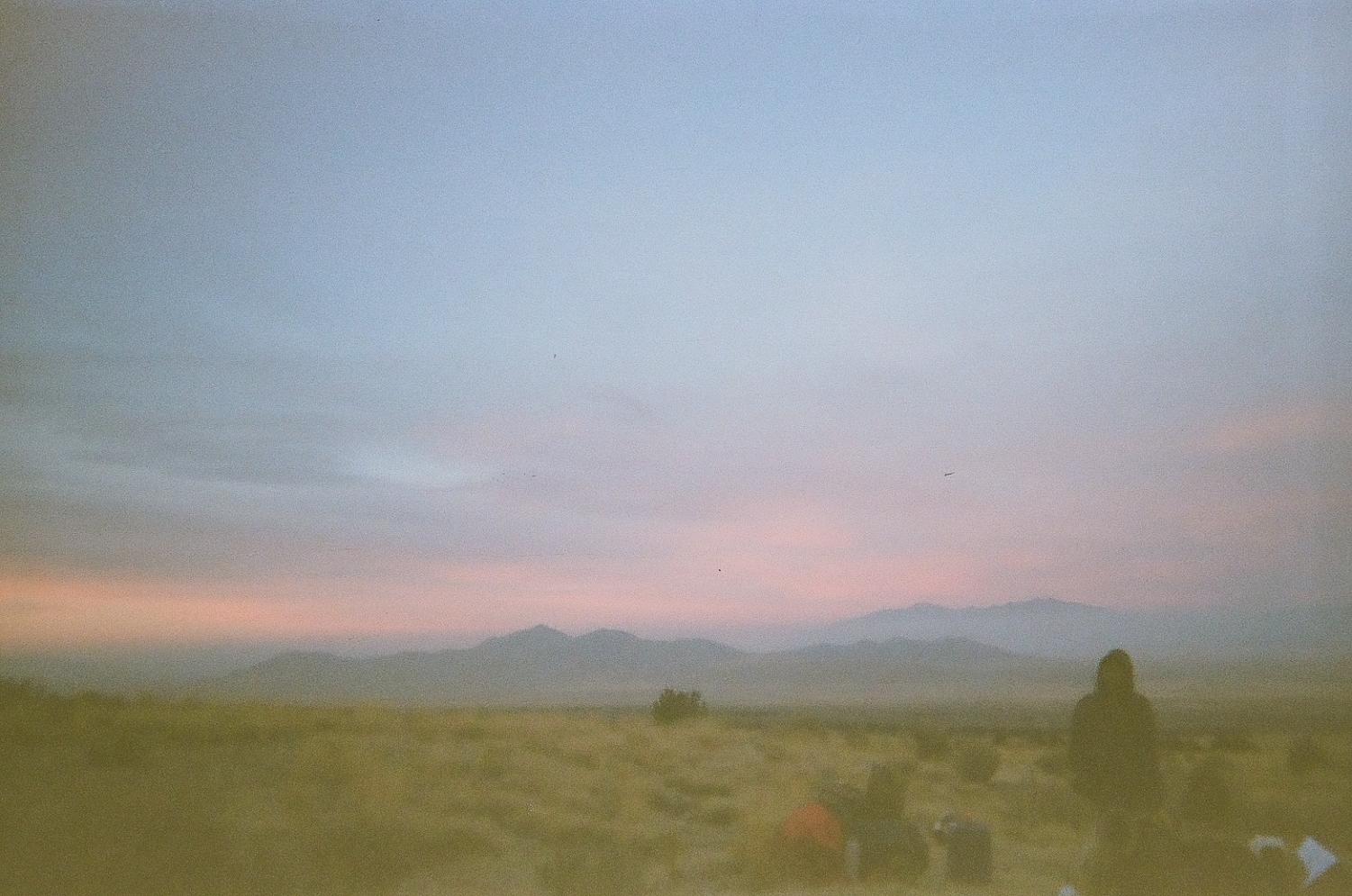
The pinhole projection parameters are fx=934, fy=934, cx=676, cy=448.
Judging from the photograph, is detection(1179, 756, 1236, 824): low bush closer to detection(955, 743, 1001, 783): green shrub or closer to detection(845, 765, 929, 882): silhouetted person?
detection(955, 743, 1001, 783): green shrub

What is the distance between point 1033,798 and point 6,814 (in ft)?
22.4

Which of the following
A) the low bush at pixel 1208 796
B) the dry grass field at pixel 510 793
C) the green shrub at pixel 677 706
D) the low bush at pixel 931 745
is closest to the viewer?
the dry grass field at pixel 510 793

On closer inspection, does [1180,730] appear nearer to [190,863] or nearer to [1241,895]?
[1241,895]

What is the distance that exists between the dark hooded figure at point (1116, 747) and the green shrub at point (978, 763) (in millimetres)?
591

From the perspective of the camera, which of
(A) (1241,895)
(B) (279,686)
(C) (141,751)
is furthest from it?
(B) (279,686)

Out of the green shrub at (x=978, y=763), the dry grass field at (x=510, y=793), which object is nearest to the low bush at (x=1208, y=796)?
the dry grass field at (x=510, y=793)

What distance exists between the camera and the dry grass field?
586 centimetres

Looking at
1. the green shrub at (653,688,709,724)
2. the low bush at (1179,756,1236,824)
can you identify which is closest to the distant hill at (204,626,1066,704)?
the green shrub at (653,688,709,724)

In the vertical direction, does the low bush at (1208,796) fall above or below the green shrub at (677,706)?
below

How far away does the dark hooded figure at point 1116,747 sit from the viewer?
5.97m

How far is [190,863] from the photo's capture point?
5797 mm

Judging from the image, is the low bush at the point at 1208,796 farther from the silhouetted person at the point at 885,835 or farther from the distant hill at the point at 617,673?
the silhouetted person at the point at 885,835

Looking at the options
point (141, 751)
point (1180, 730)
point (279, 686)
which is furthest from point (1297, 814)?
point (141, 751)

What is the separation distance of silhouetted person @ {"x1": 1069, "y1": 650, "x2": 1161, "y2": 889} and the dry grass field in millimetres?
278
